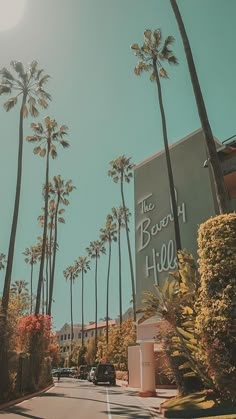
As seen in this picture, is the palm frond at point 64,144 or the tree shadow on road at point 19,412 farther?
the palm frond at point 64,144

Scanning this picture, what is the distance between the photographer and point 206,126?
16.8 meters

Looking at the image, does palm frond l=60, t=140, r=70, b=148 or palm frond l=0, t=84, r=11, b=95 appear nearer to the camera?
palm frond l=0, t=84, r=11, b=95

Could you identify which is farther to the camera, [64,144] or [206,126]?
[64,144]

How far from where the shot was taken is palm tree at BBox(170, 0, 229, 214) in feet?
49.6

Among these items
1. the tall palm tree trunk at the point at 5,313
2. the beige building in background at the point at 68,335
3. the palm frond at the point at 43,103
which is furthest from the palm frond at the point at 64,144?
the beige building in background at the point at 68,335

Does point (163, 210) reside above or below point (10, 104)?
below

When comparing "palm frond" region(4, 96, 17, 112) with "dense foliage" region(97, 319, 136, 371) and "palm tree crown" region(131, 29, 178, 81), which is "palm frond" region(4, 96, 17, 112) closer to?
"palm tree crown" region(131, 29, 178, 81)

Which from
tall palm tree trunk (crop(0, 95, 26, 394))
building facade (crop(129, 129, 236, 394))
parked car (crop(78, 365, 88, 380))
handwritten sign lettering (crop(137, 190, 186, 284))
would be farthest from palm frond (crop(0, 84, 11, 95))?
parked car (crop(78, 365, 88, 380))

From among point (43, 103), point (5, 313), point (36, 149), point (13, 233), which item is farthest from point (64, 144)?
point (5, 313)

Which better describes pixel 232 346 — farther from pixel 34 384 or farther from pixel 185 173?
pixel 185 173

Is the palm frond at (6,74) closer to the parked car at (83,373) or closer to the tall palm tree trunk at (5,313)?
the tall palm tree trunk at (5,313)

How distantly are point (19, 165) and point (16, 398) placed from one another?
12.7m

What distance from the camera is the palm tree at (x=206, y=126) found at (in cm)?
1512

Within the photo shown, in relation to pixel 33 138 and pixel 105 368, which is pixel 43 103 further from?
pixel 105 368
